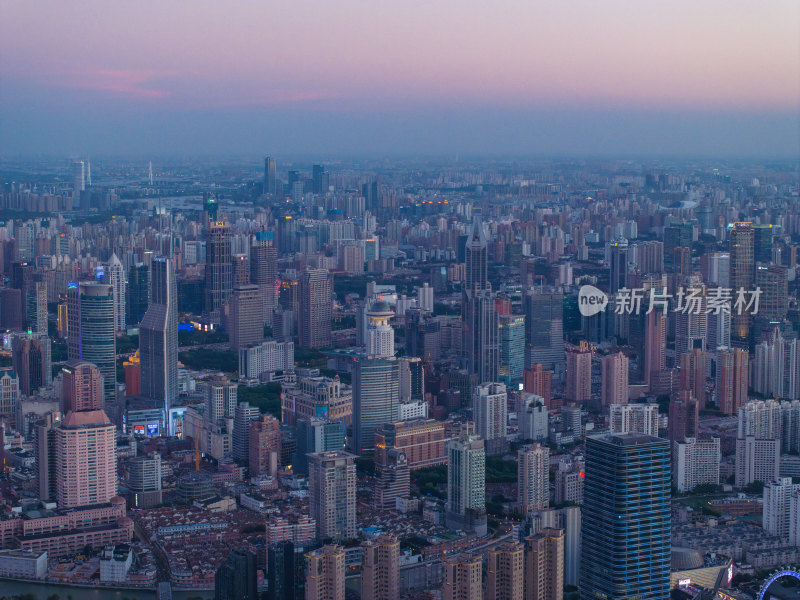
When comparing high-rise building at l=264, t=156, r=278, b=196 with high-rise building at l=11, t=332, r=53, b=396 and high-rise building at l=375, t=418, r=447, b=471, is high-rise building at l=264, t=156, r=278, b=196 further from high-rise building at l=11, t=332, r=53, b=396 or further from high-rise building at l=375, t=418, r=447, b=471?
high-rise building at l=375, t=418, r=447, b=471

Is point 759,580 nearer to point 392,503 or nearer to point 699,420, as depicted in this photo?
point 392,503

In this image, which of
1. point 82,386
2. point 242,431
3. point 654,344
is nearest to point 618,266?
point 654,344

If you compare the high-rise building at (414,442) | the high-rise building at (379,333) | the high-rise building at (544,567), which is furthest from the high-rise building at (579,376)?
the high-rise building at (544,567)

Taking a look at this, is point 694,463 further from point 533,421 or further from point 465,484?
point 465,484

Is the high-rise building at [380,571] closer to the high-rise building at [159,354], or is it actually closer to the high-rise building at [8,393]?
the high-rise building at [159,354]

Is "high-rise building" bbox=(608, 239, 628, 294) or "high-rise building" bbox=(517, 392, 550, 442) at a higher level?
"high-rise building" bbox=(608, 239, 628, 294)

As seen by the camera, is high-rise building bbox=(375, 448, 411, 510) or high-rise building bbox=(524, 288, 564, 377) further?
high-rise building bbox=(524, 288, 564, 377)

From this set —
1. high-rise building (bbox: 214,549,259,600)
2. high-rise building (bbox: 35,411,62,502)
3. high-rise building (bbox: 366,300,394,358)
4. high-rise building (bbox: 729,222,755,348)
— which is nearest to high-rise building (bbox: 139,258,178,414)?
high-rise building (bbox: 366,300,394,358)
